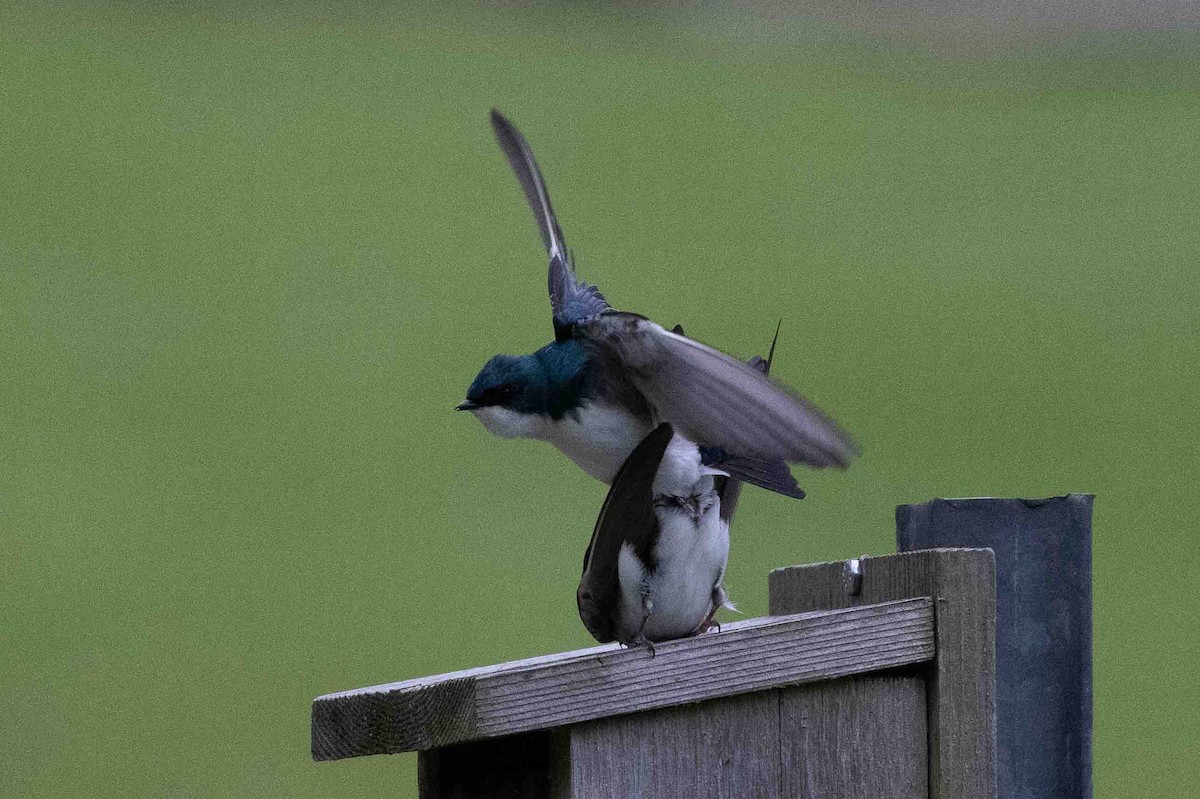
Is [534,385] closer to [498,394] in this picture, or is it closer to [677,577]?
[498,394]

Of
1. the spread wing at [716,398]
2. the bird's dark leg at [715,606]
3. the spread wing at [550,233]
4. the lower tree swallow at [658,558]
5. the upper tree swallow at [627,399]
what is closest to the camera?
the spread wing at [716,398]

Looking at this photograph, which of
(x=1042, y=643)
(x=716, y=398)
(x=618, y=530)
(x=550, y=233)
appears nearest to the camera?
(x=716, y=398)

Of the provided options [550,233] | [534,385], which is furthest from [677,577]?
[550,233]

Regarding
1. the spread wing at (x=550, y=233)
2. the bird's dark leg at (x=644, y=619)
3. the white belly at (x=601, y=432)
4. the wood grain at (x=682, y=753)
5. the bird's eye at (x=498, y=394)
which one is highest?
the spread wing at (x=550, y=233)

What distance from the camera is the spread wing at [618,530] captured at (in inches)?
61.8

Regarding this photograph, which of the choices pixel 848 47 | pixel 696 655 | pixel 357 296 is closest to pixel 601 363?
pixel 696 655

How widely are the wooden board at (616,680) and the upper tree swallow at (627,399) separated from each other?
0.16 m

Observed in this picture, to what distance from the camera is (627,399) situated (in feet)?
5.61

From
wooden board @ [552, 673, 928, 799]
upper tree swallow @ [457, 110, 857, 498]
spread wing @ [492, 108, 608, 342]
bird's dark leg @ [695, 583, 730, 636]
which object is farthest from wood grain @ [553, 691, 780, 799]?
spread wing @ [492, 108, 608, 342]

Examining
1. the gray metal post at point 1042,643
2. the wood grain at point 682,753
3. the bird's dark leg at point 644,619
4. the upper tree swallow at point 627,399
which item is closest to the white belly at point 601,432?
the upper tree swallow at point 627,399

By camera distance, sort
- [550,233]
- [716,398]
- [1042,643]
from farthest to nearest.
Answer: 1. [550,233]
2. [1042,643]
3. [716,398]

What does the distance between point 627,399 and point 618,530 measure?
0.15 meters

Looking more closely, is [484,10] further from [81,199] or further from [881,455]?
[881,455]

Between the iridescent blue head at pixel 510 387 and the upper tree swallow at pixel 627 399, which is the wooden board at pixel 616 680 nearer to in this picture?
the upper tree swallow at pixel 627 399
